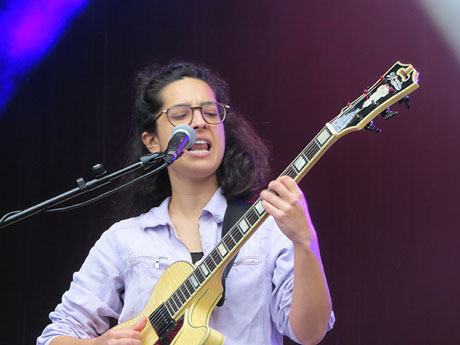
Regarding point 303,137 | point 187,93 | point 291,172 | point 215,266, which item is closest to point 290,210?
point 291,172

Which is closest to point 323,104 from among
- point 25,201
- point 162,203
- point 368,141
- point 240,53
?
point 368,141

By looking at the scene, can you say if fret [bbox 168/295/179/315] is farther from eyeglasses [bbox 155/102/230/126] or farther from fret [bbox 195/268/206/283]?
eyeglasses [bbox 155/102/230/126]

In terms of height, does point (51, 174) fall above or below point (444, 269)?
above

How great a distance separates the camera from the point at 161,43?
3475 millimetres

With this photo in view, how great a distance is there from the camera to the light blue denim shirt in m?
1.92

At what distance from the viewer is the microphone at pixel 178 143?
1.65 metres

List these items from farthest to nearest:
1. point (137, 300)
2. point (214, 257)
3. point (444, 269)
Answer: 1. point (444, 269)
2. point (137, 300)
3. point (214, 257)

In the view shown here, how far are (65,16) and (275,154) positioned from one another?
4.65 ft

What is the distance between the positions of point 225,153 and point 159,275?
595mm

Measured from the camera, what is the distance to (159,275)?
2.07 m

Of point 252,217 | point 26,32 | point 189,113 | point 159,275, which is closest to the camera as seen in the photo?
point 252,217

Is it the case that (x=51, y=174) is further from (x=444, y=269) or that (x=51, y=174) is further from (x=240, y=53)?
(x=444, y=269)

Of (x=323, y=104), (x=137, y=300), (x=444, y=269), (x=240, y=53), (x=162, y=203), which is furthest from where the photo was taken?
(x=240, y=53)

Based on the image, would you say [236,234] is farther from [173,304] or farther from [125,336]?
[125,336]
